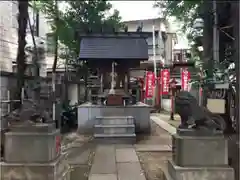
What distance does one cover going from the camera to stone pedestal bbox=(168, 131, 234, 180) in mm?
4656

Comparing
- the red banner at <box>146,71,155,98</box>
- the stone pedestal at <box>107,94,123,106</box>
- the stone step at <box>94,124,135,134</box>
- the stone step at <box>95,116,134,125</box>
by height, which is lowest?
the stone step at <box>94,124,135,134</box>

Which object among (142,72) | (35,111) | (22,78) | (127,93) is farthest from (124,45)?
(142,72)

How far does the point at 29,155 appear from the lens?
4.71 metres

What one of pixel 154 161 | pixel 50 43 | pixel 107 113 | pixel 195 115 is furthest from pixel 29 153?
pixel 107 113

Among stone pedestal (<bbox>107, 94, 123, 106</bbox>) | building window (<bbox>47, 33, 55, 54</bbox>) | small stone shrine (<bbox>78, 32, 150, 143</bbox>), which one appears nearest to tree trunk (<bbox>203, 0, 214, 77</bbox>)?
→ building window (<bbox>47, 33, 55, 54</bbox>)

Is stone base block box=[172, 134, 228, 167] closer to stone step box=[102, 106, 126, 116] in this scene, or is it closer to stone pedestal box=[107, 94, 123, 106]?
stone step box=[102, 106, 126, 116]

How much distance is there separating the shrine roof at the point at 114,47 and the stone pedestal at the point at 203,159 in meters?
7.62

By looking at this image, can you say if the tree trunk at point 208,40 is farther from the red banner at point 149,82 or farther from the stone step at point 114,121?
the red banner at point 149,82

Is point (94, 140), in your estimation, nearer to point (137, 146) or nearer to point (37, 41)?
point (137, 146)

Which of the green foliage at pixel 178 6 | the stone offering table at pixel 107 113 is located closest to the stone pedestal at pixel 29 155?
the green foliage at pixel 178 6

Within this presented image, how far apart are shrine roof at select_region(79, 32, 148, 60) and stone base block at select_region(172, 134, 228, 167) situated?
7.62 metres

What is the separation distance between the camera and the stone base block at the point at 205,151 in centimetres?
468

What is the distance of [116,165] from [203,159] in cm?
257

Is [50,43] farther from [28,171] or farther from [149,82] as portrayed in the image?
[149,82]
